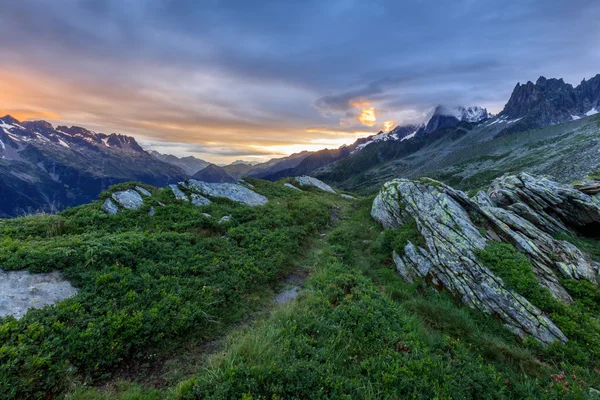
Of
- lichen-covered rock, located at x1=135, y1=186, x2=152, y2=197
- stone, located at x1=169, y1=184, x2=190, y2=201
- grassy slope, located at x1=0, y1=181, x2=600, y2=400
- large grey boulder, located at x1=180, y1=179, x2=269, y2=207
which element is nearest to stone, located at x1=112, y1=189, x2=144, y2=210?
lichen-covered rock, located at x1=135, y1=186, x2=152, y2=197

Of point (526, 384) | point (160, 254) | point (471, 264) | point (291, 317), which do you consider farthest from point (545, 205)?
point (160, 254)

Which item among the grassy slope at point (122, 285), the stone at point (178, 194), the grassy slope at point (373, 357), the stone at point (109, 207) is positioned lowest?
the grassy slope at point (373, 357)

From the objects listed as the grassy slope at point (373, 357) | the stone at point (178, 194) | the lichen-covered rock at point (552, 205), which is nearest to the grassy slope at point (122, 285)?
the grassy slope at point (373, 357)

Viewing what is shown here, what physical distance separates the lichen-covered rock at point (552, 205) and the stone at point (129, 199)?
1075 inches

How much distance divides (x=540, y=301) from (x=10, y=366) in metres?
16.9

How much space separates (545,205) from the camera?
18828 mm

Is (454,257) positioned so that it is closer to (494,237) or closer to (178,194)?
(494,237)

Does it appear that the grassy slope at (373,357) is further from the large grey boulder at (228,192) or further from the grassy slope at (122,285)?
the large grey boulder at (228,192)

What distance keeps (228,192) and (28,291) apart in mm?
17432

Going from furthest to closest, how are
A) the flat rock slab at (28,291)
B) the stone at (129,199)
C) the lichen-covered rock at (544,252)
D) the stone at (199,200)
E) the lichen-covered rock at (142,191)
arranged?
the stone at (199,200) < the lichen-covered rock at (142,191) < the stone at (129,199) < the lichen-covered rock at (544,252) < the flat rock slab at (28,291)

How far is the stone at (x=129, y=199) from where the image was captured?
16641mm

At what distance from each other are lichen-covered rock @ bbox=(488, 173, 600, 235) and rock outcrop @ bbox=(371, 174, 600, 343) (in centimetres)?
5

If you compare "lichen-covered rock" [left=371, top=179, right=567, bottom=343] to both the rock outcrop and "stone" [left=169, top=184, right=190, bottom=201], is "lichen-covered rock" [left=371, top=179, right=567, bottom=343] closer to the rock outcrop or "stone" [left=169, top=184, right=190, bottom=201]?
the rock outcrop

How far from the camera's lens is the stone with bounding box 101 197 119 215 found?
51.3 feet
